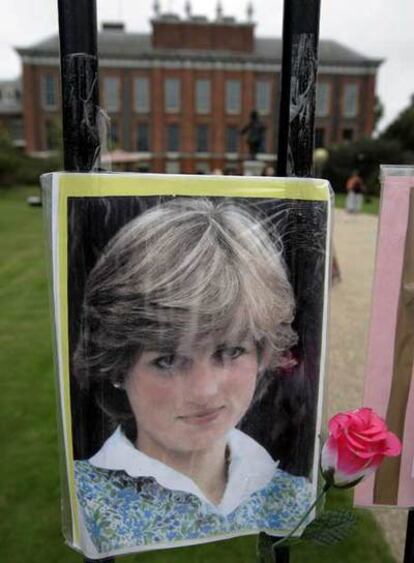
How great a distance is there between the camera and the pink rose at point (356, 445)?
1051mm

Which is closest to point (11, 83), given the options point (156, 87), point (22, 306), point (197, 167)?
point (156, 87)

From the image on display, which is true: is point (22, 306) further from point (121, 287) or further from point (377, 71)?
point (377, 71)

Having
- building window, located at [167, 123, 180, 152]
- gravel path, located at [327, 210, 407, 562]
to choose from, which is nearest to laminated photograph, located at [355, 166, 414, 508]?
gravel path, located at [327, 210, 407, 562]

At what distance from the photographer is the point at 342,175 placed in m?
31.0

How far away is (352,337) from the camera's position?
225 inches

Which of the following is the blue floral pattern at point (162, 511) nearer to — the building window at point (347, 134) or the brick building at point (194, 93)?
the brick building at point (194, 93)

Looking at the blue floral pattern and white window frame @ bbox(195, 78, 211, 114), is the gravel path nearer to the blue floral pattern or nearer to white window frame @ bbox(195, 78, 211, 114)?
the blue floral pattern

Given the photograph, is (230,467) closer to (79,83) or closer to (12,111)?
(79,83)

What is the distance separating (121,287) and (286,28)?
0.64 metres

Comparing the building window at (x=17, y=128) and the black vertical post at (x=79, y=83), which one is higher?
the building window at (x=17, y=128)

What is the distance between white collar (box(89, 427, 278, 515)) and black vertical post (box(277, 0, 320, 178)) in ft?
2.05

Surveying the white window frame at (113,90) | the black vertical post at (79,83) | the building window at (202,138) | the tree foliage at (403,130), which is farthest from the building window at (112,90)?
the black vertical post at (79,83)

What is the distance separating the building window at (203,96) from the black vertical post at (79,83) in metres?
38.8

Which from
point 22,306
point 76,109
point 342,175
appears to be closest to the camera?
point 76,109
